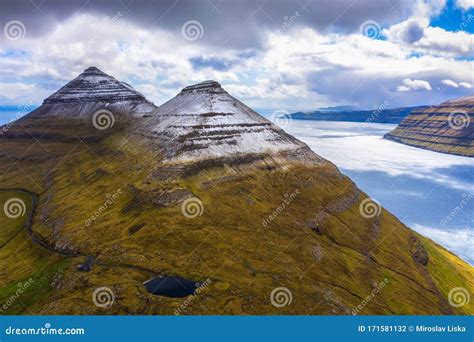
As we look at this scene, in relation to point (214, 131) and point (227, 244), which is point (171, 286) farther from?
point (214, 131)

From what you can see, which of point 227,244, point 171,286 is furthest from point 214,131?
point 171,286

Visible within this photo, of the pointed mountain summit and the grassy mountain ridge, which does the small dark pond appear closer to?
the grassy mountain ridge

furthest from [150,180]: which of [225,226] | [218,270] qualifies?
[218,270]

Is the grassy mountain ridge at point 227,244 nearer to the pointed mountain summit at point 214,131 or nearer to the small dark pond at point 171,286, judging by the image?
the small dark pond at point 171,286

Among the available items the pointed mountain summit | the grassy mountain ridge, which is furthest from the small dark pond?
→ the pointed mountain summit

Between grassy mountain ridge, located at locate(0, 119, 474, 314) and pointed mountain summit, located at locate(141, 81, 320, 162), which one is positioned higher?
pointed mountain summit, located at locate(141, 81, 320, 162)

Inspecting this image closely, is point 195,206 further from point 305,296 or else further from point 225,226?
point 305,296

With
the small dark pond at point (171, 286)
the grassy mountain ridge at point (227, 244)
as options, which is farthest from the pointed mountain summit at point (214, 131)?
the small dark pond at point (171, 286)
